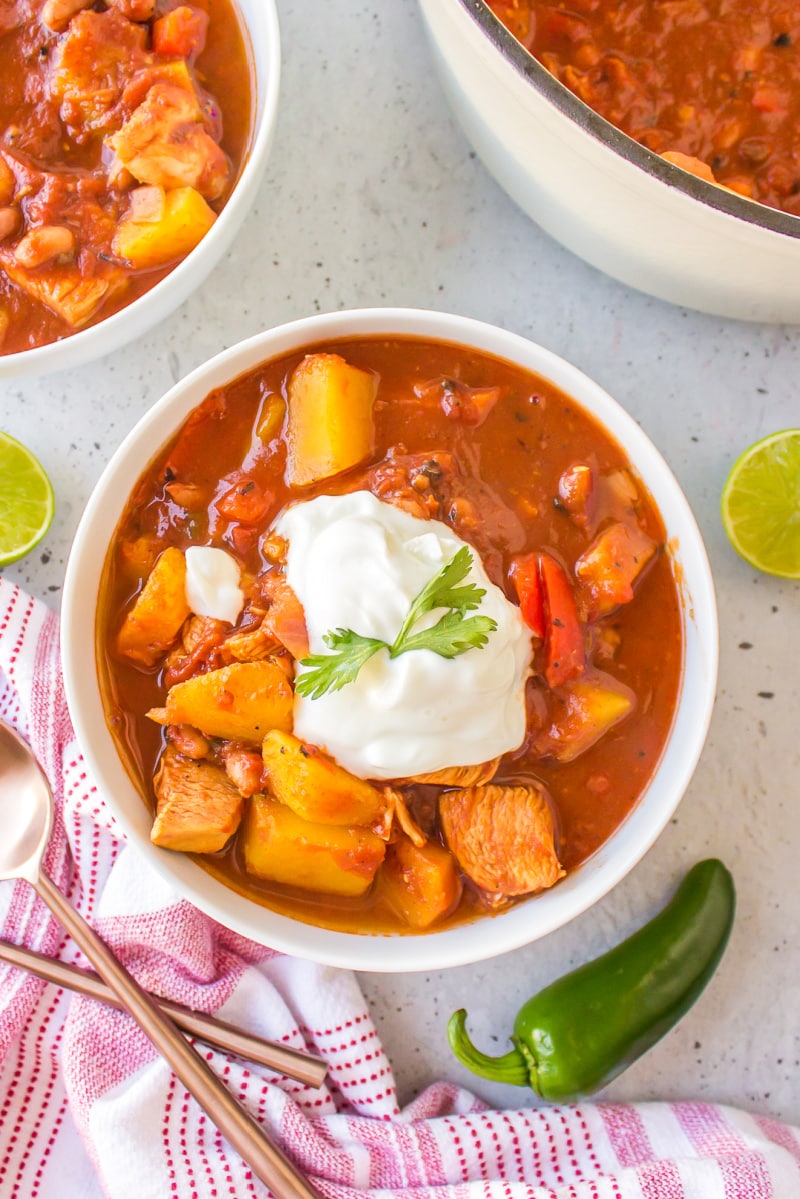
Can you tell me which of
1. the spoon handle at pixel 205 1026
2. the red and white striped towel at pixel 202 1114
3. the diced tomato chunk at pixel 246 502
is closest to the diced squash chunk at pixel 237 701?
the diced tomato chunk at pixel 246 502

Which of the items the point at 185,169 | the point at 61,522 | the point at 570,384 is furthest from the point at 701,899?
the point at 185,169

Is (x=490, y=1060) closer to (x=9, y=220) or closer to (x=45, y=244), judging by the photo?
(x=45, y=244)

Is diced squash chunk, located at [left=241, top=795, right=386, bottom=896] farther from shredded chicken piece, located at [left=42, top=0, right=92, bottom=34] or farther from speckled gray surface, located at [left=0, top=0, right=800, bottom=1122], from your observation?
shredded chicken piece, located at [left=42, top=0, right=92, bottom=34]

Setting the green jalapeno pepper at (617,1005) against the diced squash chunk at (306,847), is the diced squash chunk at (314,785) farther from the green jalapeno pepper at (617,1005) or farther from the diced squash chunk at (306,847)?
the green jalapeno pepper at (617,1005)

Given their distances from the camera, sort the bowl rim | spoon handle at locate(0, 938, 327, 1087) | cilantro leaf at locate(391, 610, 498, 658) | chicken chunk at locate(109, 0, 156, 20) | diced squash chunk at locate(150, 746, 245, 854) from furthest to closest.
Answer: spoon handle at locate(0, 938, 327, 1087) < chicken chunk at locate(109, 0, 156, 20) < diced squash chunk at locate(150, 746, 245, 854) < cilantro leaf at locate(391, 610, 498, 658) < the bowl rim

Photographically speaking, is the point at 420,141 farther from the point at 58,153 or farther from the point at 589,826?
the point at 589,826

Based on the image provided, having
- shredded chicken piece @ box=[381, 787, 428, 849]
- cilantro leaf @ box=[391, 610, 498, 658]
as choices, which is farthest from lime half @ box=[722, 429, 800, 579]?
shredded chicken piece @ box=[381, 787, 428, 849]
